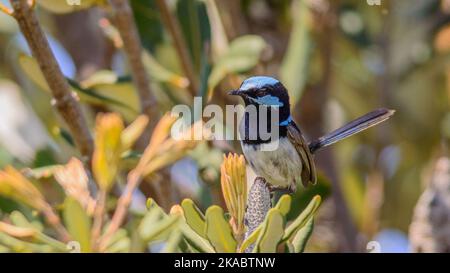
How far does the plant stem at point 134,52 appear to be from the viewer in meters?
1.72

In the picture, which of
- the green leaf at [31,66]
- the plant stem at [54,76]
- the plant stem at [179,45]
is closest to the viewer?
the plant stem at [54,76]

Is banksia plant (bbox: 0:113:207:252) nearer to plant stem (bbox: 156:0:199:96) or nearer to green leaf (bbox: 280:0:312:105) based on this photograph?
plant stem (bbox: 156:0:199:96)

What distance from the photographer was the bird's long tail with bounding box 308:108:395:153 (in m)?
1.47

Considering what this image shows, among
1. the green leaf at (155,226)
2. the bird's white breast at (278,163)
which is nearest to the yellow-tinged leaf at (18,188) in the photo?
the green leaf at (155,226)

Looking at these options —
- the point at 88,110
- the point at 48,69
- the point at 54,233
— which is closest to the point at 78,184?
the point at 48,69

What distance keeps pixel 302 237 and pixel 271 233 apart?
162mm

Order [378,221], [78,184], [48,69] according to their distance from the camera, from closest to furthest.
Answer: [78,184] < [48,69] < [378,221]

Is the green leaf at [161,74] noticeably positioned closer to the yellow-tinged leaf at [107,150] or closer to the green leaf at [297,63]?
the green leaf at [297,63]

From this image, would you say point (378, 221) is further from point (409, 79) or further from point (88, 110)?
point (88, 110)

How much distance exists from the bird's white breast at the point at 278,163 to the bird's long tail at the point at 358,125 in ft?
0.19

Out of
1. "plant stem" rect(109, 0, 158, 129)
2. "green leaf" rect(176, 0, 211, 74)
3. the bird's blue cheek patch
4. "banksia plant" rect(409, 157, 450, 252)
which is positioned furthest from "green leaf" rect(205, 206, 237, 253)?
"green leaf" rect(176, 0, 211, 74)

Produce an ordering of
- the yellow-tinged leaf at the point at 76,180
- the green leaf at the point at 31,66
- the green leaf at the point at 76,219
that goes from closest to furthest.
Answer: the green leaf at the point at 76,219, the yellow-tinged leaf at the point at 76,180, the green leaf at the point at 31,66

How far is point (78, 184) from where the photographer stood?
1.26m
